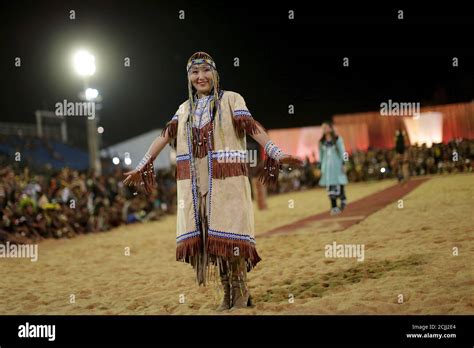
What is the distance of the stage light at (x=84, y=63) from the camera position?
8.50m

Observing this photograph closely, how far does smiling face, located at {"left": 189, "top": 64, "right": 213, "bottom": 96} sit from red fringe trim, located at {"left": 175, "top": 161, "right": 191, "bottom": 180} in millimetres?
530

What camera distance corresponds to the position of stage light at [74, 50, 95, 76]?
8.50 meters

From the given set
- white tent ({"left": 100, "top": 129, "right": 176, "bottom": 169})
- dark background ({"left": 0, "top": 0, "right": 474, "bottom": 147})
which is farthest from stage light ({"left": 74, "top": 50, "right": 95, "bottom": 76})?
white tent ({"left": 100, "top": 129, "right": 176, "bottom": 169})

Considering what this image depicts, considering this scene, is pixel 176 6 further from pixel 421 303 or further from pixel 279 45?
pixel 421 303

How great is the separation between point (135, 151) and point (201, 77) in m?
12.0

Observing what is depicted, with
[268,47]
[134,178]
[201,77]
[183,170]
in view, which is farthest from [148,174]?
[268,47]

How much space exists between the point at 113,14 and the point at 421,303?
4879 millimetres

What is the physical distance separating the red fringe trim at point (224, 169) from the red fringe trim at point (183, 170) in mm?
196

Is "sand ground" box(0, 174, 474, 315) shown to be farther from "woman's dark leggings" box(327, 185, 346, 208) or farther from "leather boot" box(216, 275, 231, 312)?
"woman's dark leggings" box(327, 185, 346, 208)

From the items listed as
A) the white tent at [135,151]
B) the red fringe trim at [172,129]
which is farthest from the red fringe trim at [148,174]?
the white tent at [135,151]

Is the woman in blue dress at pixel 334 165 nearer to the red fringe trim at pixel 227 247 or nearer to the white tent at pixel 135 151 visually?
the red fringe trim at pixel 227 247

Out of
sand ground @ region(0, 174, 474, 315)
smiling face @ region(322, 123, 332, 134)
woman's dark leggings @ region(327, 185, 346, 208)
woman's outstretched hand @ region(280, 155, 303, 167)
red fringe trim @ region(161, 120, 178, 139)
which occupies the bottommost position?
sand ground @ region(0, 174, 474, 315)

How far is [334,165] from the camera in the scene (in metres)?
8.25
